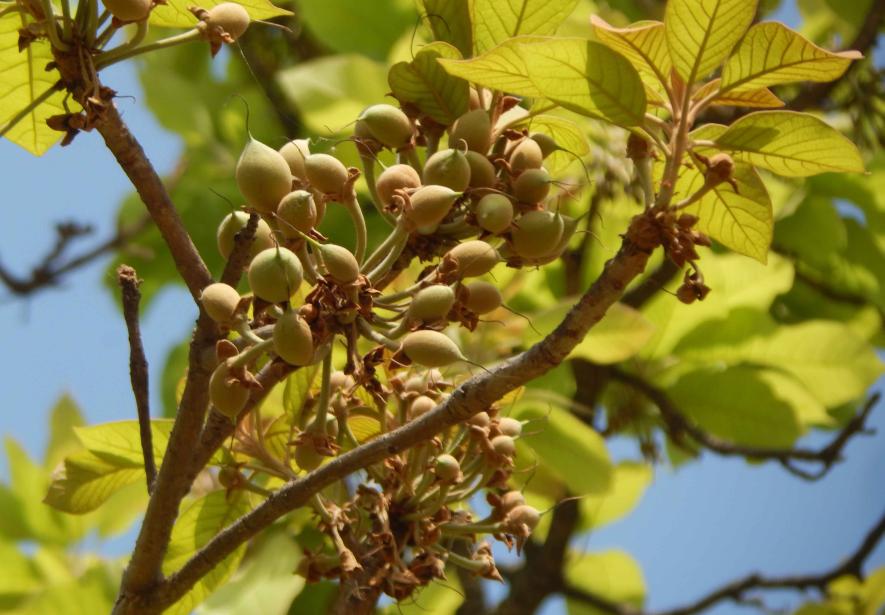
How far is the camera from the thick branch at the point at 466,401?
58cm

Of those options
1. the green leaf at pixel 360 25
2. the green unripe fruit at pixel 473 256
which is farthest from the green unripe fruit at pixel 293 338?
the green leaf at pixel 360 25

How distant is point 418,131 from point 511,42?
137 millimetres

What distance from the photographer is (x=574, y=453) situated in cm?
121

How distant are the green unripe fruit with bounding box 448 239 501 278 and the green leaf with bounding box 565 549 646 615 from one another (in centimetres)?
119

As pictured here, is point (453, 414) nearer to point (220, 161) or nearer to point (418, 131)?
point (418, 131)

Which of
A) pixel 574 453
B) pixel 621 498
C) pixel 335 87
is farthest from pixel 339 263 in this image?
pixel 621 498

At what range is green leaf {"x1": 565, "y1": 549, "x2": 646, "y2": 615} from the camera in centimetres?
175

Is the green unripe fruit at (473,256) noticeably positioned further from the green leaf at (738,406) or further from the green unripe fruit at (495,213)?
the green leaf at (738,406)

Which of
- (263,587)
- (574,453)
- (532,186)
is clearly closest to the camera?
(532,186)

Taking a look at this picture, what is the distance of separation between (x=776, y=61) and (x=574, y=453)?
0.64m

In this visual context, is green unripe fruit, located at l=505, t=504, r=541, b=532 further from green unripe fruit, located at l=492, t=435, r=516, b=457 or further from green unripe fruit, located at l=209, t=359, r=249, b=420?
green unripe fruit, located at l=209, t=359, r=249, b=420

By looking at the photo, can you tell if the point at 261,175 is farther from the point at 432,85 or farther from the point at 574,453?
the point at 574,453

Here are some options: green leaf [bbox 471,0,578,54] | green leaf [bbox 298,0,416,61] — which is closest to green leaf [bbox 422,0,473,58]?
green leaf [bbox 471,0,578,54]

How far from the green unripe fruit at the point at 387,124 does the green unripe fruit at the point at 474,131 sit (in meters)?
0.03
